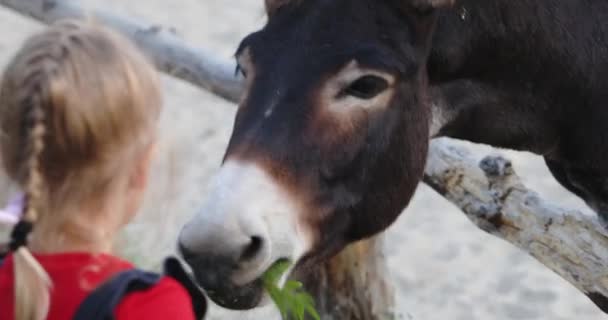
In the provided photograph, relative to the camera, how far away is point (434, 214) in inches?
168

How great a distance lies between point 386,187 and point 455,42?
0.33 m

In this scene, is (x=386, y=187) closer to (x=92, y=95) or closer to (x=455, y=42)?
(x=455, y=42)

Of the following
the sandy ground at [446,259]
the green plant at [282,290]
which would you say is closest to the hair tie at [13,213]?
the green plant at [282,290]

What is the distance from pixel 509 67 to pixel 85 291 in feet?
3.53

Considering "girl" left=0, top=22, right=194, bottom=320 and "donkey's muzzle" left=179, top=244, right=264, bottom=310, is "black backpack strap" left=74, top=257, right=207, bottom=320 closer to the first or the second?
"girl" left=0, top=22, right=194, bottom=320

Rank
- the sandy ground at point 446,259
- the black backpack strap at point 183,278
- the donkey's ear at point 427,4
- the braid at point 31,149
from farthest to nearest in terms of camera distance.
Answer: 1. the sandy ground at point 446,259
2. the donkey's ear at point 427,4
3. the black backpack strap at point 183,278
4. the braid at point 31,149

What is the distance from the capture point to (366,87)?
164 centimetres

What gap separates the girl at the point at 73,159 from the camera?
3.69 feet

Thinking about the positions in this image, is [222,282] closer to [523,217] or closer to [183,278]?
A: [183,278]

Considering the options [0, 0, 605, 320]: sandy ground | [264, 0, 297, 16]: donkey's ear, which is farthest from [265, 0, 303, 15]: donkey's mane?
[0, 0, 605, 320]: sandy ground

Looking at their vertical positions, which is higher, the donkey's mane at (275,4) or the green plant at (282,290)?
the donkey's mane at (275,4)

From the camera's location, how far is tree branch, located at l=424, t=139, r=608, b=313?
2.09 meters

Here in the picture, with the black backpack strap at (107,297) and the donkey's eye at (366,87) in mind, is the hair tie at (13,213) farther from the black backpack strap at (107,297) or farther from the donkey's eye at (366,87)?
the donkey's eye at (366,87)

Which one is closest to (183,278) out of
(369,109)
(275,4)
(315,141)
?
(315,141)
